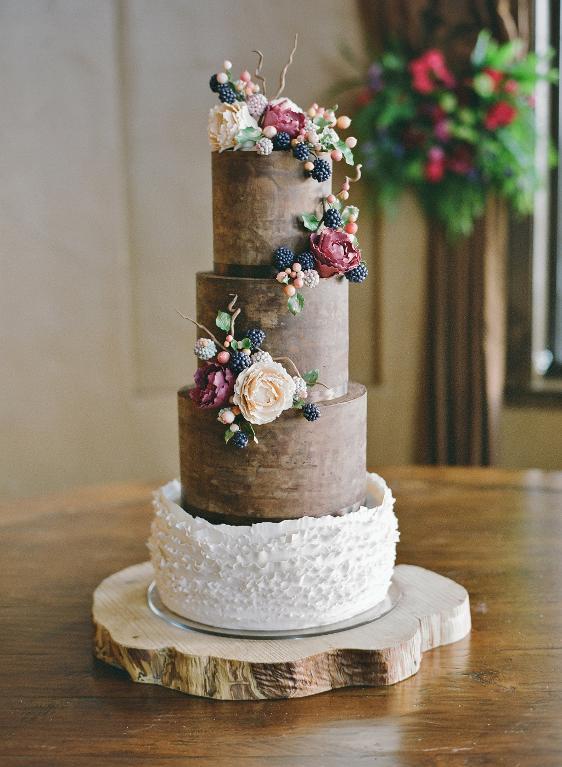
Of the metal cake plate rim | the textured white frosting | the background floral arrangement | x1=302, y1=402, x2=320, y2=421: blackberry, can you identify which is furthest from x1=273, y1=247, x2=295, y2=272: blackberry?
the background floral arrangement

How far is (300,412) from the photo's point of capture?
153cm

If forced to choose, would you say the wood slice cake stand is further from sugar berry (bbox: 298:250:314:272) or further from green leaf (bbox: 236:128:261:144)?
green leaf (bbox: 236:128:261:144)

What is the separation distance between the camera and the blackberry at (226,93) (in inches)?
60.4

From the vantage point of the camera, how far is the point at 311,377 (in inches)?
60.2

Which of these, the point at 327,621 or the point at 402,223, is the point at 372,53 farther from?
the point at 327,621

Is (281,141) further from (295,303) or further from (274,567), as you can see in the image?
(274,567)

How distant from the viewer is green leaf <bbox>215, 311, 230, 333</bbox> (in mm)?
1511

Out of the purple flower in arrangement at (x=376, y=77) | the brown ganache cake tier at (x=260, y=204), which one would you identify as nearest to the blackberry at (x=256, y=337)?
the brown ganache cake tier at (x=260, y=204)

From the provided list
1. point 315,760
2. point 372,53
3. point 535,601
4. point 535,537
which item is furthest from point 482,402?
point 315,760

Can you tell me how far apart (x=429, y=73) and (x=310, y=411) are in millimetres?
2489

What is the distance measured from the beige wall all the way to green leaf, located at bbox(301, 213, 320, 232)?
95.4 inches

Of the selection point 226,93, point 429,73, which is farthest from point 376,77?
point 226,93

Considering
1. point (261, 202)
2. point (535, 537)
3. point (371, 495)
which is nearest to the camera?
point (261, 202)

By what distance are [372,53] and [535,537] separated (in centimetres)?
241
